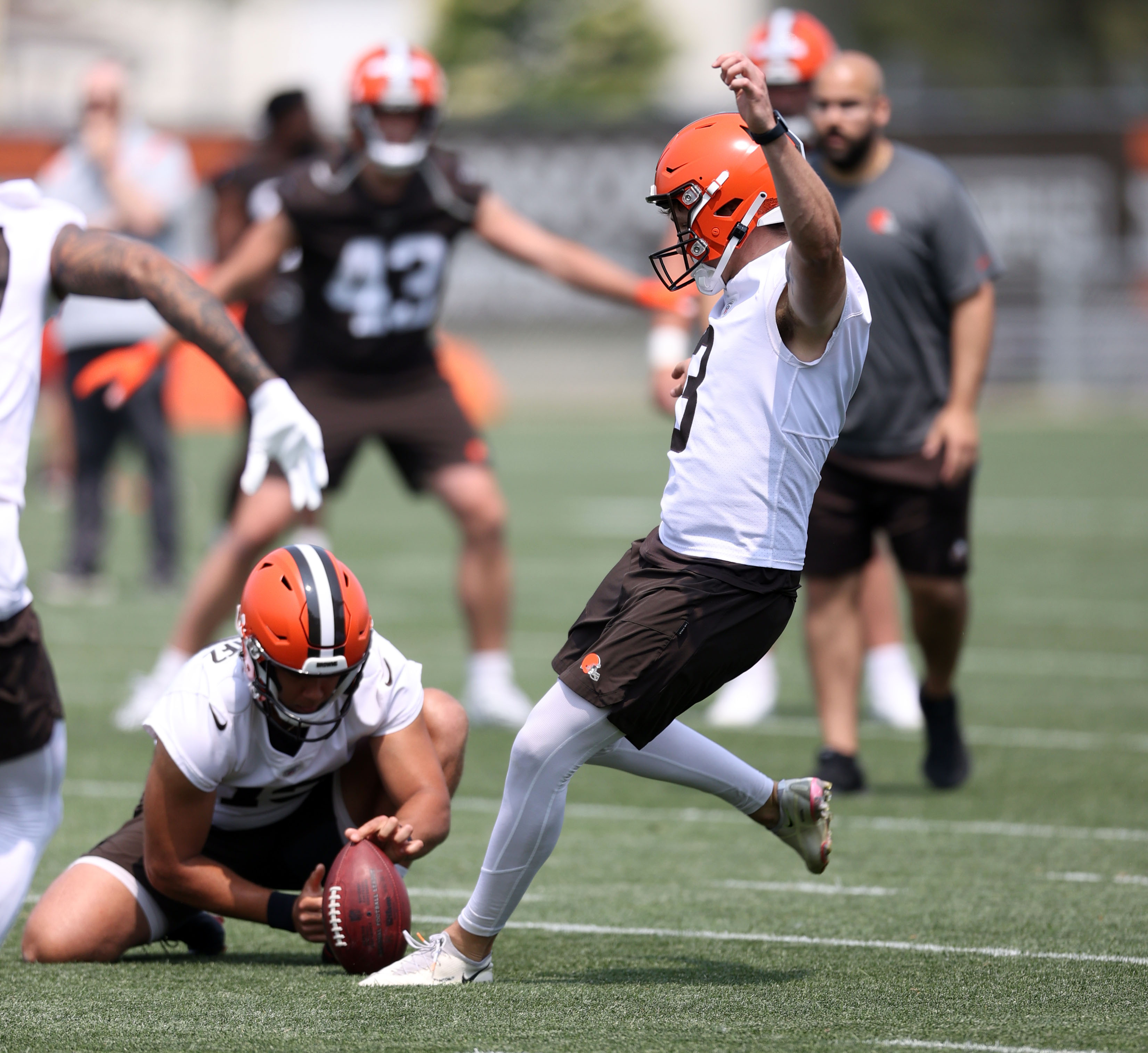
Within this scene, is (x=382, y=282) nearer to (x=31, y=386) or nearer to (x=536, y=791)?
(x=31, y=386)

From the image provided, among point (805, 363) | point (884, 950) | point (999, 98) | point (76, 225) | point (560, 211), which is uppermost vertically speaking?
point (999, 98)

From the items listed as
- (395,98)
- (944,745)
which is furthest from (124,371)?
(944,745)

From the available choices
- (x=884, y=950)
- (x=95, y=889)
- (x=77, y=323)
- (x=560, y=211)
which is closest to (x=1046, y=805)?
(x=884, y=950)

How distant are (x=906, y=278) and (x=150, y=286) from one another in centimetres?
311

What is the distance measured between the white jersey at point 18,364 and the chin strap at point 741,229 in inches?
57.3

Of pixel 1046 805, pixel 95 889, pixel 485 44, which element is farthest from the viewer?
pixel 485 44

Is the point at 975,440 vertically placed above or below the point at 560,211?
below

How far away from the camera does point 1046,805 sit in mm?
6328

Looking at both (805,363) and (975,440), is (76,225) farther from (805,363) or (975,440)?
(975,440)

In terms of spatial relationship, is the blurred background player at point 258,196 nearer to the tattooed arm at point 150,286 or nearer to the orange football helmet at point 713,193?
the tattooed arm at point 150,286

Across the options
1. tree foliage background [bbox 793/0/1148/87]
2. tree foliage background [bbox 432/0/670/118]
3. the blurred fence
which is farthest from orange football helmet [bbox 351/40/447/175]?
tree foliage background [bbox 793/0/1148/87]

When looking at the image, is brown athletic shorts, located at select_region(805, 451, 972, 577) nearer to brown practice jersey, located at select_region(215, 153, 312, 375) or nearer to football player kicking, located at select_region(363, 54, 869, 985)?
football player kicking, located at select_region(363, 54, 869, 985)

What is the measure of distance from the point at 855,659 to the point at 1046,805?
2.61 feet

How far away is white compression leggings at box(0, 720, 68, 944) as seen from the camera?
162 inches
